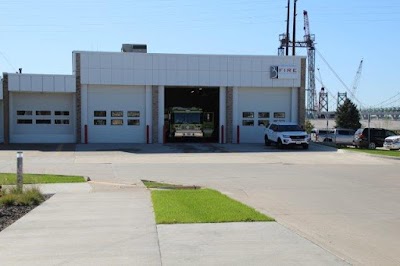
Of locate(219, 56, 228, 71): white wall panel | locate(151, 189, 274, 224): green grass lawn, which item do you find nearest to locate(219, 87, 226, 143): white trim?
locate(219, 56, 228, 71): white wall panel

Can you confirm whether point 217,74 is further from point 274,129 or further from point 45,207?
point 45,207

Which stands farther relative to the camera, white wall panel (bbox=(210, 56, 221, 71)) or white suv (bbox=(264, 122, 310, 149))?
white wall panel (bbox=(210, 56, 221, 71))

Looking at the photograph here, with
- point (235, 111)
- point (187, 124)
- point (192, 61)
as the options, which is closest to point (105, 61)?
point (192, 61)

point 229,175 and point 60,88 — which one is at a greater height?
point 60,88

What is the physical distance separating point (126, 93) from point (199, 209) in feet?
89.1

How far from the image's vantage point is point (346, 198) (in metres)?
12.6

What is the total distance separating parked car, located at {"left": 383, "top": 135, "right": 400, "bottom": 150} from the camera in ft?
114

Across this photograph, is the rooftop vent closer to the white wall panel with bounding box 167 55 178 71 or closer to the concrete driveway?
the white wall panel with bounding box 167 55 178 71

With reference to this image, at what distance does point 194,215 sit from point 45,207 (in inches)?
126

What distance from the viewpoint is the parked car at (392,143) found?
34844 mm

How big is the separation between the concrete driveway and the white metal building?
11.6 feet

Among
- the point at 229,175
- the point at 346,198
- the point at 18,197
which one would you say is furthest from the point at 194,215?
the point at 229,175

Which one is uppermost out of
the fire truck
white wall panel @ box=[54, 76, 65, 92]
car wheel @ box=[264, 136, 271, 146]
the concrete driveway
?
white wall panel @ box=[54, 76, 65, 92]

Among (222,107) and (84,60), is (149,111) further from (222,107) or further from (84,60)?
(84,60)
